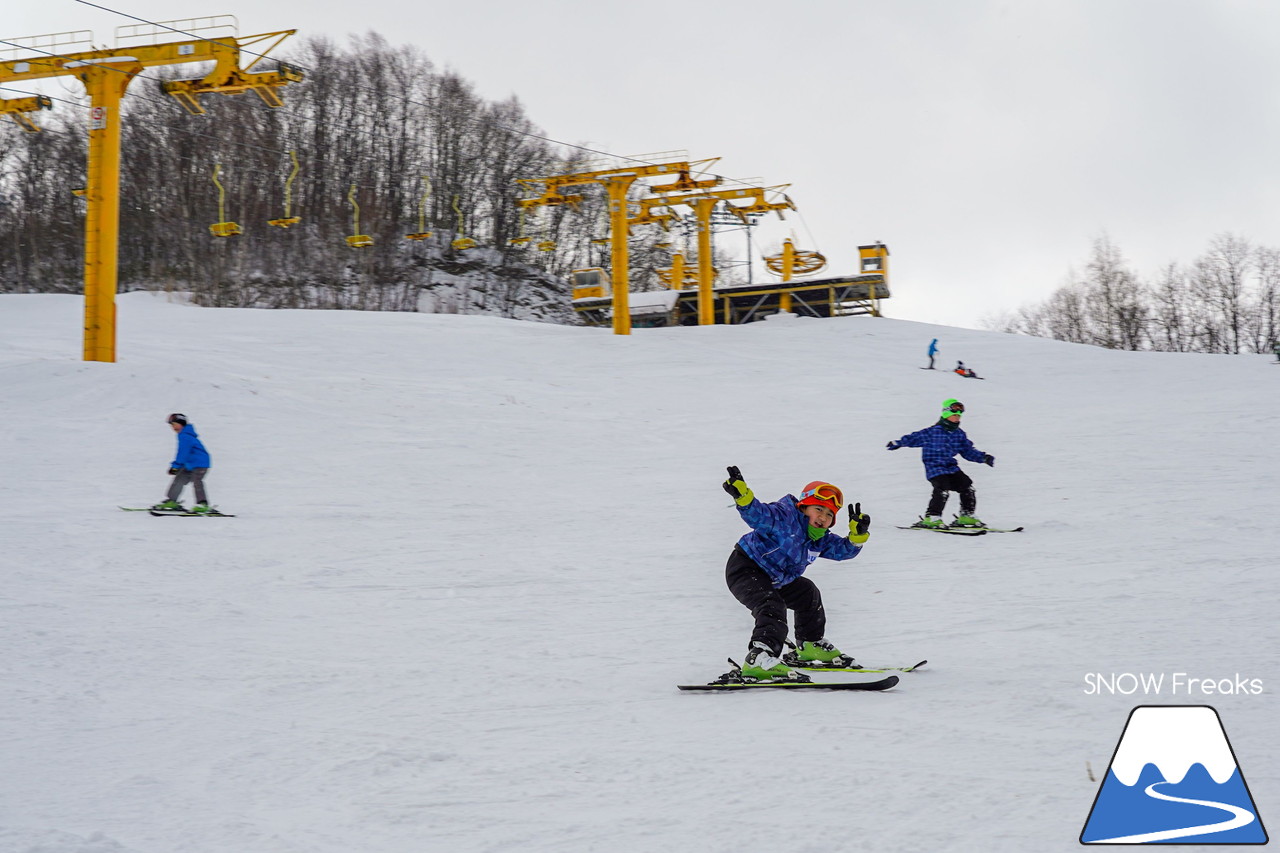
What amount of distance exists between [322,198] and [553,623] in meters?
50.6

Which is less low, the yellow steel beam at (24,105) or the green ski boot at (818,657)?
the yellow steel beam at (24,105)

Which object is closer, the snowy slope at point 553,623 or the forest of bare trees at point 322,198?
the snowy slope at point 553,623

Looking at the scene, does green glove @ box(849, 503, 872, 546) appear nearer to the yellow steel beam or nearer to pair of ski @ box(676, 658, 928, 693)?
pair of ski @ box(676, 658, 928, 693)

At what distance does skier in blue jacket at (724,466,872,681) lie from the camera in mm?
5148

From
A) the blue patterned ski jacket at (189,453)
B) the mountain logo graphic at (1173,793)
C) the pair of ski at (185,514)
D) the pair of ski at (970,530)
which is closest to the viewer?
the mountain logo graphic at (1173,793)

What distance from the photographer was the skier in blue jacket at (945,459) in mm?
10203

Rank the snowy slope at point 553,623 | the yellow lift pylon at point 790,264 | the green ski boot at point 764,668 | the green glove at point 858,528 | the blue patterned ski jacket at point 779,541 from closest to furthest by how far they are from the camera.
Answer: the snowy slope at point 553,623 → the green ski boot at point 764,668 → the blue patterned ski jacket at point 779,541 → the green glove at point 858,528 → the yellow lift pylon at point 790,264

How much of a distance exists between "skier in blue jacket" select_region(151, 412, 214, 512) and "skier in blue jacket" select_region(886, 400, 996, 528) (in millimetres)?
7029

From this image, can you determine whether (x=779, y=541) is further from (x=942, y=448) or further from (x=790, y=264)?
(x=790, y=264)

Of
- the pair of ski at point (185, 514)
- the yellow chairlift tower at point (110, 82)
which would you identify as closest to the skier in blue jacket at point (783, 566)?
the pair of ski at point (185, 514)

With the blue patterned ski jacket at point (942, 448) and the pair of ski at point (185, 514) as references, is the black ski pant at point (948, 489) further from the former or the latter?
the pair of ski at point (185, 514)

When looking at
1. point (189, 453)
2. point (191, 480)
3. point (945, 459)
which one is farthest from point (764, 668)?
point (189, 453)

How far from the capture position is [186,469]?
1055cm

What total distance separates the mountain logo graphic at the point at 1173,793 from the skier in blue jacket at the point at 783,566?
178 cm
